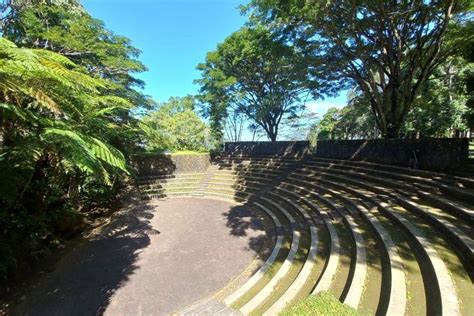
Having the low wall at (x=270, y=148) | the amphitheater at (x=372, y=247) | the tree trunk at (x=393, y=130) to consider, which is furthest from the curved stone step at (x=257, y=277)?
the low wall at (x=270, y=148)

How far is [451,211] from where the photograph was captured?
4.46 metres

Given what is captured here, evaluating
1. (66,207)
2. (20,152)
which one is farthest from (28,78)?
(66,207)

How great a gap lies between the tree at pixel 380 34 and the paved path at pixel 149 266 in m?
7.18

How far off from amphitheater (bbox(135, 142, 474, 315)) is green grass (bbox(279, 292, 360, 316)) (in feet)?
0.57

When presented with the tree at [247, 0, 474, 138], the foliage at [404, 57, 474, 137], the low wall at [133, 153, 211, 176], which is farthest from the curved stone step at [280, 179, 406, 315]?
the foliage at [404, 57, 474, 137]

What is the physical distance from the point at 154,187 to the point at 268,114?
9.80 m

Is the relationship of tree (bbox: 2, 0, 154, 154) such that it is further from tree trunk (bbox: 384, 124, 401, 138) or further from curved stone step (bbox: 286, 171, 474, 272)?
tree trunk (bbox: 384, 124, 401, 138)

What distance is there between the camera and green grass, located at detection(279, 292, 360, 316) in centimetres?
292

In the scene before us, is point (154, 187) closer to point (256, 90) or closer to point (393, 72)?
point (256, 90)

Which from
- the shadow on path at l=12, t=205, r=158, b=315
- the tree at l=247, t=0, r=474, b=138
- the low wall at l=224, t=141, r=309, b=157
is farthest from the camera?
the low wall at l=224, t=141, r=309, b=157

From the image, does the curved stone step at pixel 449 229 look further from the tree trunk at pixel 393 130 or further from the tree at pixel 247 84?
the tree at pixel 247 84

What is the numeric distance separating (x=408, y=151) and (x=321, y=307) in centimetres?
698

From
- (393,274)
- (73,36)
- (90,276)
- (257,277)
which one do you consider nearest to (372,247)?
(393,274)

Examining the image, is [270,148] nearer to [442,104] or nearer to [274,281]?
[274,281]
